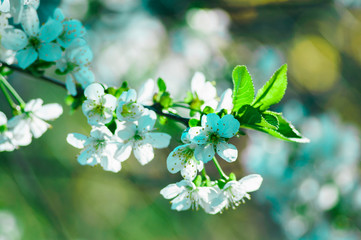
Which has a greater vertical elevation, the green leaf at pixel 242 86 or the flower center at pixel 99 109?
the green leaf at pixel 242 86

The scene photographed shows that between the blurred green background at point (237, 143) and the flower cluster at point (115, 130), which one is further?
the blurred green background at point (237, 143)

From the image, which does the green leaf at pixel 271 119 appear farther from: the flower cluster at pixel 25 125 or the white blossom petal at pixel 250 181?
the flower cluster at pixel 25 125

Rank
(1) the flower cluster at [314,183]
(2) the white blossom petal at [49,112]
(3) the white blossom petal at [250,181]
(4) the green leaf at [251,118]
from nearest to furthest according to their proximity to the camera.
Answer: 1. (4) the green leaf at [251,118]
2. (3) the white blossom petal at [250,181]
3. (2) the white blossom petal at [49,112]
4. (1) the flower cluster at [314,183]

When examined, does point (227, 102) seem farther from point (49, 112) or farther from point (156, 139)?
point (49, 112)

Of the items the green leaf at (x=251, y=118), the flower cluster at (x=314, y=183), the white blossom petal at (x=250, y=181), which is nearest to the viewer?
the green leaf at (x=251, y=118)

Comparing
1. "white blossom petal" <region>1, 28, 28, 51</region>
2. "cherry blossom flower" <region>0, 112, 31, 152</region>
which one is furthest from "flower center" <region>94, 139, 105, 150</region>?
"white blossom petal" <region>1, 28, 28, 51</region>

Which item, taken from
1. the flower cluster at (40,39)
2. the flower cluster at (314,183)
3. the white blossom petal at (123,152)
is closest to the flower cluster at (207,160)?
the white blossom petal at (123,152)

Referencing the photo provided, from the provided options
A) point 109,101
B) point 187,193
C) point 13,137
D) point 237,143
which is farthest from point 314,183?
point 13,137
